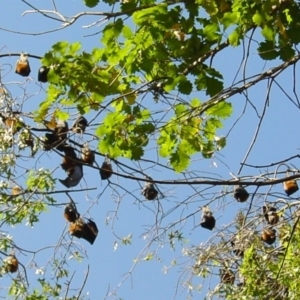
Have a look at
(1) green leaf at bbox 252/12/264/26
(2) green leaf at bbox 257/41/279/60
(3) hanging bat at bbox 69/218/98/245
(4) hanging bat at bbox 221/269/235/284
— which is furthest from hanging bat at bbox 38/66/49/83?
(4) hanging bat at bbox 221/269/235/284

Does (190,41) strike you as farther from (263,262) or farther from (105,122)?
(263,262)

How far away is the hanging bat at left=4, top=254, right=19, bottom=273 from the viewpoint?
4707mm

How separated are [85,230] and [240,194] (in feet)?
3.52

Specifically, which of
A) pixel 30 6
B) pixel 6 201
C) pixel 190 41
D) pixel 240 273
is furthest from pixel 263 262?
pixel 30 6

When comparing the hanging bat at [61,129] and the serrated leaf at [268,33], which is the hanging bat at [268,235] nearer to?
the hanging bat at [61,129]

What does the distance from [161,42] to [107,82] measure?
0.36 meters

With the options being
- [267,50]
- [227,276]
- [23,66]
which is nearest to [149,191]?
[23,66]

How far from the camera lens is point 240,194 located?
3.74 metres

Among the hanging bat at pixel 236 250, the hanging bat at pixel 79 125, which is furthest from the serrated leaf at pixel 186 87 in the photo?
the hanging bat at pixel 236 250

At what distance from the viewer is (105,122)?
11.0ft

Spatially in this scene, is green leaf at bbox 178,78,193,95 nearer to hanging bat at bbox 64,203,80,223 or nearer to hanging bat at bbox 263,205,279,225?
hanging bat at bbox 263,205,279,225

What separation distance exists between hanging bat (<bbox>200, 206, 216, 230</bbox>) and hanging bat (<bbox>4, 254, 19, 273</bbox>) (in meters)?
1.37

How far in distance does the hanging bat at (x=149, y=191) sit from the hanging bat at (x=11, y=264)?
1.23 m

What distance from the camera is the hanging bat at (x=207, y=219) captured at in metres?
4.08
